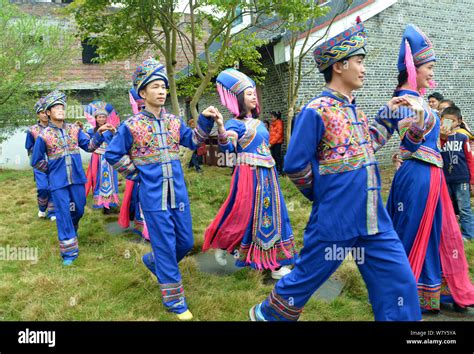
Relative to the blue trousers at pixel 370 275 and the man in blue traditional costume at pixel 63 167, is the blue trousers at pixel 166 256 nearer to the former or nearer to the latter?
the blue trousers at pixel 370 275

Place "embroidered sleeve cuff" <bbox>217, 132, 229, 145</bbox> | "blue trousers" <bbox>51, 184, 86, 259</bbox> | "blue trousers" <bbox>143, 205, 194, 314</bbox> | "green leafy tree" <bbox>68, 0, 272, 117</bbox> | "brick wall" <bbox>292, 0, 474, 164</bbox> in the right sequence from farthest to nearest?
"brick wall" <bbox>292, 0, 474, 164</bbox>, "green leafy tree" <bbox>68, 0, 272, 117</bbox>, "blue trousers" <bbox>51, 184, 86, 259</bbox>, "embroidered sleeve cuff" <bbox>217, 132, 229, 145</bbox>, "blue trousers" <bbox>143, 205, 194, 314</bbox>

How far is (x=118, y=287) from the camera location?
409cm

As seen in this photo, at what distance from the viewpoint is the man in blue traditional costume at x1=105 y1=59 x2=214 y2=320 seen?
3494 millimetres

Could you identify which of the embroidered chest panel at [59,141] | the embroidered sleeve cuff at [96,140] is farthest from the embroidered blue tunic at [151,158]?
the embroidered chest panel at [59,141]

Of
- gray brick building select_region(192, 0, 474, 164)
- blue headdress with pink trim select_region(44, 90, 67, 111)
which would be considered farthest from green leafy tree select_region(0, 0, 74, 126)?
blue headdress with pink trim select_region(44, 90, 67, 111)

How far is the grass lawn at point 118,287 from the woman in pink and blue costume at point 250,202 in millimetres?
279

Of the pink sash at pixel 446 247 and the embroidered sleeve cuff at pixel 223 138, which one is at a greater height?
the embroidered sleeve cuff at pixel 223 138

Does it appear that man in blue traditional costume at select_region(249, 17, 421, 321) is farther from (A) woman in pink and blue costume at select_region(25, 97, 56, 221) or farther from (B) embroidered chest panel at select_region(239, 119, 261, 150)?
(A) woman in pink and blue costume at select_region(25, 97, 56, 221)

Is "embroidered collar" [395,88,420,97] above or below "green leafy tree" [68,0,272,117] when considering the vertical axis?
below

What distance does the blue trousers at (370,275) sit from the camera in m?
2.40

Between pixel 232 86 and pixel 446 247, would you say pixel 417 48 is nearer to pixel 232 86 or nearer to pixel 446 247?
pixel 446 247

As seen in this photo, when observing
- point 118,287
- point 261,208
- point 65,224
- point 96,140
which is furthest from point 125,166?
point 65,224

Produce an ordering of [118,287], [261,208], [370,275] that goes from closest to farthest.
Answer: [370,275], [118,287], [261,208]

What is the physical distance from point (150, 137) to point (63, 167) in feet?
6.85
